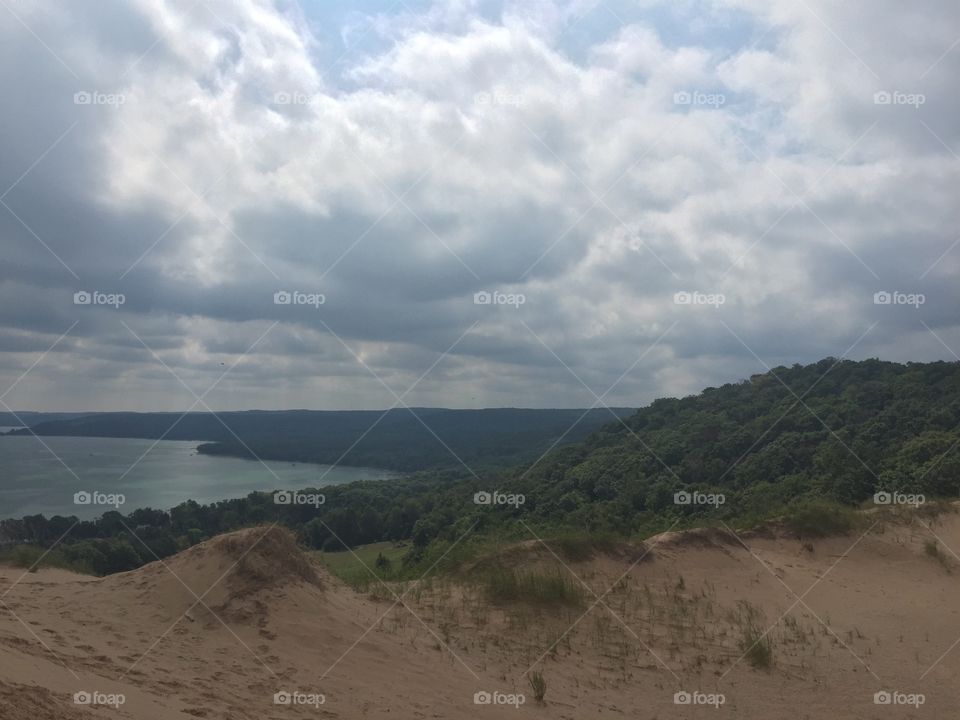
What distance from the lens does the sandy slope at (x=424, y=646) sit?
8.20 m

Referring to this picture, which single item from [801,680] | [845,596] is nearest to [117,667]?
[801,680]

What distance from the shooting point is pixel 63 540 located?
2217 cm

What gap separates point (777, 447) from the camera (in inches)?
1607

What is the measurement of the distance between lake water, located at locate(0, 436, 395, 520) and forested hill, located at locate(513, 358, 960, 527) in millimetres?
18396

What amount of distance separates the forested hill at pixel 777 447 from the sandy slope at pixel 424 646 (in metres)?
10.3

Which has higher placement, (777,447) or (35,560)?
(777,447)

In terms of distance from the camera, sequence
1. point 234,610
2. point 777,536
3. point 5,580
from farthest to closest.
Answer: point 777,536
point 5,580
point 234,610

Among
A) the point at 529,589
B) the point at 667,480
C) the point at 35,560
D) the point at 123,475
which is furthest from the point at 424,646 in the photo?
the point at 667,480

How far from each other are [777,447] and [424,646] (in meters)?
35.0

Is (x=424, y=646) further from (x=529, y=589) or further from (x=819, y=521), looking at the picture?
(x=819, y=521)

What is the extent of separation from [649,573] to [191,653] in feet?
35.6

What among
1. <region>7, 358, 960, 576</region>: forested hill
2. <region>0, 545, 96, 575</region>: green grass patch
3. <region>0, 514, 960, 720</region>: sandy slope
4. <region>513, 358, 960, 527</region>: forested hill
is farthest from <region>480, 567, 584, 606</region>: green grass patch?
<region>513, 358, 960, 527</region>: forested hill

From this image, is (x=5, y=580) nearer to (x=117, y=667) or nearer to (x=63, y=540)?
(x=117, y=667)

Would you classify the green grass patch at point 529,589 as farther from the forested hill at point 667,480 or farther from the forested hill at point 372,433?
the forested hill at point 372,433
